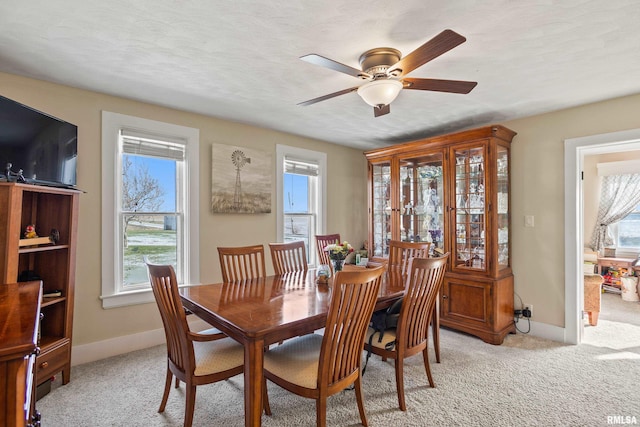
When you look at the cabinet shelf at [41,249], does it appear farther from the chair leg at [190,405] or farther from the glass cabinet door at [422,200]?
the glass cabinet door at [422,200]

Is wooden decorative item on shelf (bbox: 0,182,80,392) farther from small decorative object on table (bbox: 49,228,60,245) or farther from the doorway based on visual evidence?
the doorway

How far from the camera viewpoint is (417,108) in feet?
10.8

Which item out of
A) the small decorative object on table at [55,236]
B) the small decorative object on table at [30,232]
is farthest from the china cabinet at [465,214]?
the small decorative object on table at [30,232]

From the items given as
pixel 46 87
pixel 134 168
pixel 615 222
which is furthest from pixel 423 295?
pixel 615 222

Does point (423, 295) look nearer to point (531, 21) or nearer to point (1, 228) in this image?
point (531, 21)

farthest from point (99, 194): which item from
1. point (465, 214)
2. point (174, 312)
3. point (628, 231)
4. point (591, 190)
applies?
point (628, 231)

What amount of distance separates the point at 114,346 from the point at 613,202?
7.63 m

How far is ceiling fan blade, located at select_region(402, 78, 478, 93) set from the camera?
1.95 meters

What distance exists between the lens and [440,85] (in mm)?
2012

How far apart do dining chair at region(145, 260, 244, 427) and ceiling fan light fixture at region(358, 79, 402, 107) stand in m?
1.63

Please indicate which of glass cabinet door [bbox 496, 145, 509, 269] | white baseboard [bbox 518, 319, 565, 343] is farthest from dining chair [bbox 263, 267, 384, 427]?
white baseboard [bbox 518, 319, 565, 343]

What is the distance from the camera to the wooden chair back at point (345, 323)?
1584 millimetres

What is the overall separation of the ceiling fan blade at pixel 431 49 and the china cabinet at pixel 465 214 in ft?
6.38

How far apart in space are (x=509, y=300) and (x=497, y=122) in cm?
209
